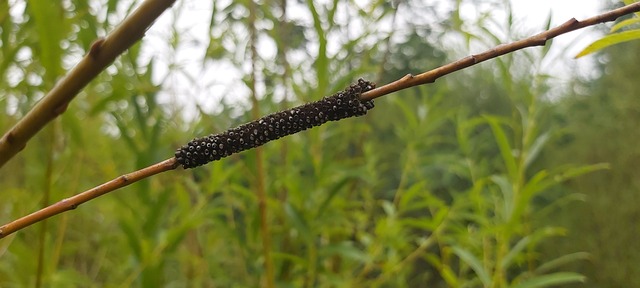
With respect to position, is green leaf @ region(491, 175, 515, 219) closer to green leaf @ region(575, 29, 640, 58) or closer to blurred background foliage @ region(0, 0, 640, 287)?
blurred background foliage @ region(0, 0, 640, 287)

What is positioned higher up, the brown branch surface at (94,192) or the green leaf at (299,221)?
the brown branch surface at (94,192)

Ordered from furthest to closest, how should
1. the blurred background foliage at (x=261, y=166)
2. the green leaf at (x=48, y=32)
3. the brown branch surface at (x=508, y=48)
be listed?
the blurred background foliage at (x=261, y=166), the green leaf at (x=48, y=32), the brown branch surface at (x=508, y=48)

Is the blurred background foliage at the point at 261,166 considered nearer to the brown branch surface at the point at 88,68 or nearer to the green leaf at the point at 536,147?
the green leaf at the point at 536,147

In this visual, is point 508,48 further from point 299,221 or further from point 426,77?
point 299,221

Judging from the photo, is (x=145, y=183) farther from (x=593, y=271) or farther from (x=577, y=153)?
(x=577, y=153)

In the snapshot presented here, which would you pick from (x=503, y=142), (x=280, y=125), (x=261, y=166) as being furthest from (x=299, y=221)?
(x=280, y=125)

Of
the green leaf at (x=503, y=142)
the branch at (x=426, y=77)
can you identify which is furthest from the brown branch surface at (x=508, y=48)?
the green leaf at (x=503, y=142)
